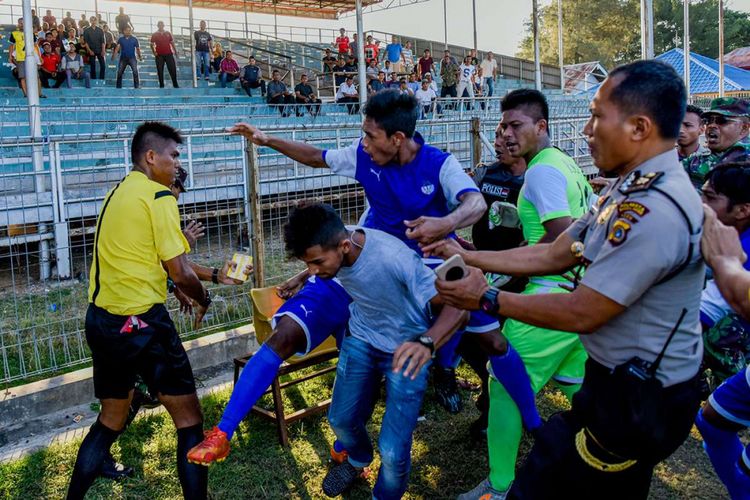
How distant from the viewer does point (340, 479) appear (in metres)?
3.84

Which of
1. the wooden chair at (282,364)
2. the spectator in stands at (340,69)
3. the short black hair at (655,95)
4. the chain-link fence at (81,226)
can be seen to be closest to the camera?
the short black hair at (655,95)

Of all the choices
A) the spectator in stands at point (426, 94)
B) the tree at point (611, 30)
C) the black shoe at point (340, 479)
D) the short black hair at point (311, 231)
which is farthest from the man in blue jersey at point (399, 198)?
the tree at point (611, 30)

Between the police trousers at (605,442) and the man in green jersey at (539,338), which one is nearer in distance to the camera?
the police trousers at (605,442)

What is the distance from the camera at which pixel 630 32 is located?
186 feet

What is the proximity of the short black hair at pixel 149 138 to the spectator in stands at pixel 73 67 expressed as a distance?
42.5ft

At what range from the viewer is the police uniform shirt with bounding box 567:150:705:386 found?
2068 millimetres

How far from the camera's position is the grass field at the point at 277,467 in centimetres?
390

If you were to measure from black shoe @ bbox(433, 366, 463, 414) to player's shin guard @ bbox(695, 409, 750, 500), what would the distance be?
176 cm

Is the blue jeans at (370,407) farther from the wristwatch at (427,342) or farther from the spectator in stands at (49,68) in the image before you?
the spectator in stands at (49,68)

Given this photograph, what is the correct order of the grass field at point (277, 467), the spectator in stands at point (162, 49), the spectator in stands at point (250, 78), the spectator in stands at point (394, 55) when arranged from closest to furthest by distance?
the grass field at point (277, 467)
the spectator in stands at point (162, 49)
the spectator in stands at point (250, 78)
the spectator in stands at point (394, 55)

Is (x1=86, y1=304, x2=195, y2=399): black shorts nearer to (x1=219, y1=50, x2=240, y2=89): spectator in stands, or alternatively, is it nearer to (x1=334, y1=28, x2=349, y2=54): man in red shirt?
(x1=219, y1=50, x2=240, y2=89): spectator in stands

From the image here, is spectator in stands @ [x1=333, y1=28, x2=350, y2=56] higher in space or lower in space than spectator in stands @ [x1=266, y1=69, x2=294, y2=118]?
higher

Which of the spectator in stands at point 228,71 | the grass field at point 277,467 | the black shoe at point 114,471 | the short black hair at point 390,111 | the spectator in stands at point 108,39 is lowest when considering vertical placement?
the grass field at point 277,467

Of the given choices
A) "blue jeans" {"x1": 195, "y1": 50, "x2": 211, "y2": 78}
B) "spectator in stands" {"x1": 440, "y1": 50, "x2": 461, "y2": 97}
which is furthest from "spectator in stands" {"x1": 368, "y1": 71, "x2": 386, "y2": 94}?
"blue jeans" {"x1": 195, "y1": 50, "x2": 211, "y2": 78}
